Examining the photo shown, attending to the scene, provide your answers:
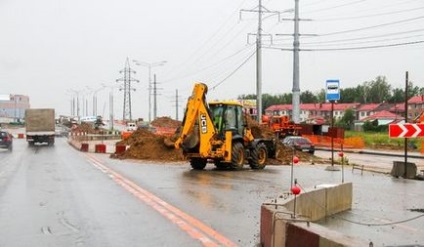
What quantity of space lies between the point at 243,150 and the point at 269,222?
1699 cm

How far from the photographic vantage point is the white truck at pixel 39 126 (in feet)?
189

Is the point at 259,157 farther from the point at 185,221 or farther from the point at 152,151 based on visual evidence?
the point at 185,221

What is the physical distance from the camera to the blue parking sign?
22.4 meters

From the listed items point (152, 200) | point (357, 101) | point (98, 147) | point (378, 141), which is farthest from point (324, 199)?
point (357, 101)

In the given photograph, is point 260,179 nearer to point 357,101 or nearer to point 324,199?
point 324,199

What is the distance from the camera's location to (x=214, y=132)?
23.8m

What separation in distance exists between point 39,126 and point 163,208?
158 feet

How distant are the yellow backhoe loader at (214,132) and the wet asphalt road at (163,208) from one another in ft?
8.31

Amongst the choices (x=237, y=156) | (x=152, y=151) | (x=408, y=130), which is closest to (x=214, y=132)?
(x=237, y=156)

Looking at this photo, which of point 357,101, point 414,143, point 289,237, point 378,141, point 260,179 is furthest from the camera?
point 357,101

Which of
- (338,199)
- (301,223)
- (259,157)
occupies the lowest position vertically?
(259,157)

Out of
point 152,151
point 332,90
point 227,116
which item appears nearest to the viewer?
point 332,90

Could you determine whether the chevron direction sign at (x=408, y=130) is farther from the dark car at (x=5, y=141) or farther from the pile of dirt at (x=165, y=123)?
the pile of dirt at (x=165, y=123)

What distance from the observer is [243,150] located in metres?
24.7
